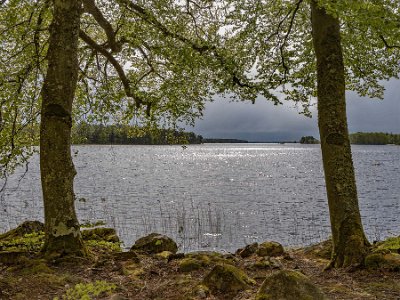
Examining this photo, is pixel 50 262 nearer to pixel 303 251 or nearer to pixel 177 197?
pixel 303 251

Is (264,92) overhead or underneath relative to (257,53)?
underneath

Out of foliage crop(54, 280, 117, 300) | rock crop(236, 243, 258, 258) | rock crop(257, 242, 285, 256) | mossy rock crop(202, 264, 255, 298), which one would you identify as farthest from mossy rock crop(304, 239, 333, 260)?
foliage crop(54, 280, 117, 300)

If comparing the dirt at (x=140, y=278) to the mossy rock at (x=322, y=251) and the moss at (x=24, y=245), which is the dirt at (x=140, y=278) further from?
the mossy rock at (x=322, y=251)

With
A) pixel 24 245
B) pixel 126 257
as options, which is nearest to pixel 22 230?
pixel 24 245

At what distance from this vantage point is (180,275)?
877 centimetres

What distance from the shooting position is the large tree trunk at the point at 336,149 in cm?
907

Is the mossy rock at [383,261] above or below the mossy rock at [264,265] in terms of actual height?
above

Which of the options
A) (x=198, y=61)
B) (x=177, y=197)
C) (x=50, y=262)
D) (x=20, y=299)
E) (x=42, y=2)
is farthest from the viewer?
(x=177, y=197)

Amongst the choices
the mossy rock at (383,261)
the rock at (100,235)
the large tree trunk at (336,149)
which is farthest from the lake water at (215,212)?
the mossy rock at (383,261)

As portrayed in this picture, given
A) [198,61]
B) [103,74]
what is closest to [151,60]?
[103,74]

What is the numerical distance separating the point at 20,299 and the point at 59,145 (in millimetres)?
3470

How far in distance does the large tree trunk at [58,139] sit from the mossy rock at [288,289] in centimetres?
477

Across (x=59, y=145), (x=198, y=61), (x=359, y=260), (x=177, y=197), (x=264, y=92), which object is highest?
(x=198, y=61)

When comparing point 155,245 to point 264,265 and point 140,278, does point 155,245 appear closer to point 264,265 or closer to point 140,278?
point 264,265
